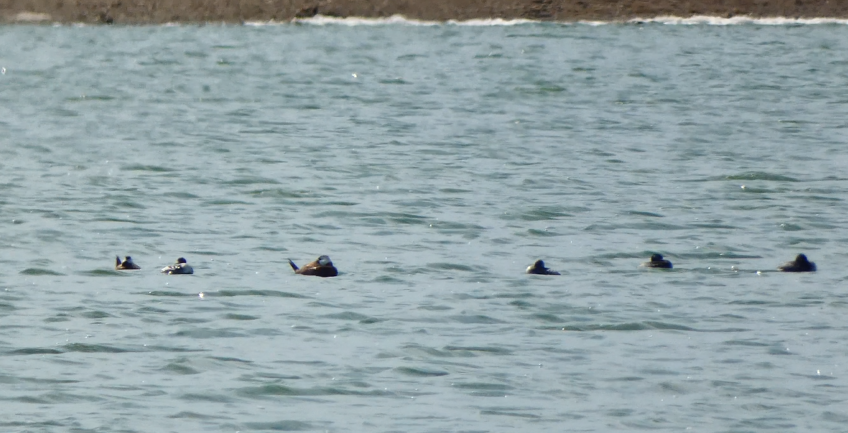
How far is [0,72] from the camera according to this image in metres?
51.8

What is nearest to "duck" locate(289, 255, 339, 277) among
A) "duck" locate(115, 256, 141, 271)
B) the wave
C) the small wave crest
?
"duck" locate(115, 256, 141, 271)

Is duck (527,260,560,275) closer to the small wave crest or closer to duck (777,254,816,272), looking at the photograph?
duck (777,254,816,272)

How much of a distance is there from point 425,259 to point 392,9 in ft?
139

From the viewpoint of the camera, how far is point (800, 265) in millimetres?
17781

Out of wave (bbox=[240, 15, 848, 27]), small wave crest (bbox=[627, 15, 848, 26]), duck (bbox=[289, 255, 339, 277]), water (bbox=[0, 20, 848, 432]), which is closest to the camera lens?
water (bbox=[0, 20, 848, 432])

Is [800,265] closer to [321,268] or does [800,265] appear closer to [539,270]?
[539,270]

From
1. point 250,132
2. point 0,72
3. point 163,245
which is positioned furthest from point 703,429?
point 0,72

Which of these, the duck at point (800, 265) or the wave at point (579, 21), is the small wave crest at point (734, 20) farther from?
the duck at point (800, 265)

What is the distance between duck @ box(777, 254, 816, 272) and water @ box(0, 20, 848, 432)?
0.20 m

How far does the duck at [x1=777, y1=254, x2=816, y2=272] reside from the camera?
17.8 metres

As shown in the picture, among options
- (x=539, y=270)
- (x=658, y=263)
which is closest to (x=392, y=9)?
(x=658, y=263)

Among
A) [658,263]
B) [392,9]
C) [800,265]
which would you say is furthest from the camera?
[392,9]

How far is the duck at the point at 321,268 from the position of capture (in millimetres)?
17688

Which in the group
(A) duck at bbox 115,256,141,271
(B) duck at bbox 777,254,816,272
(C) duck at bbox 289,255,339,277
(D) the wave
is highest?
(D) the wave
